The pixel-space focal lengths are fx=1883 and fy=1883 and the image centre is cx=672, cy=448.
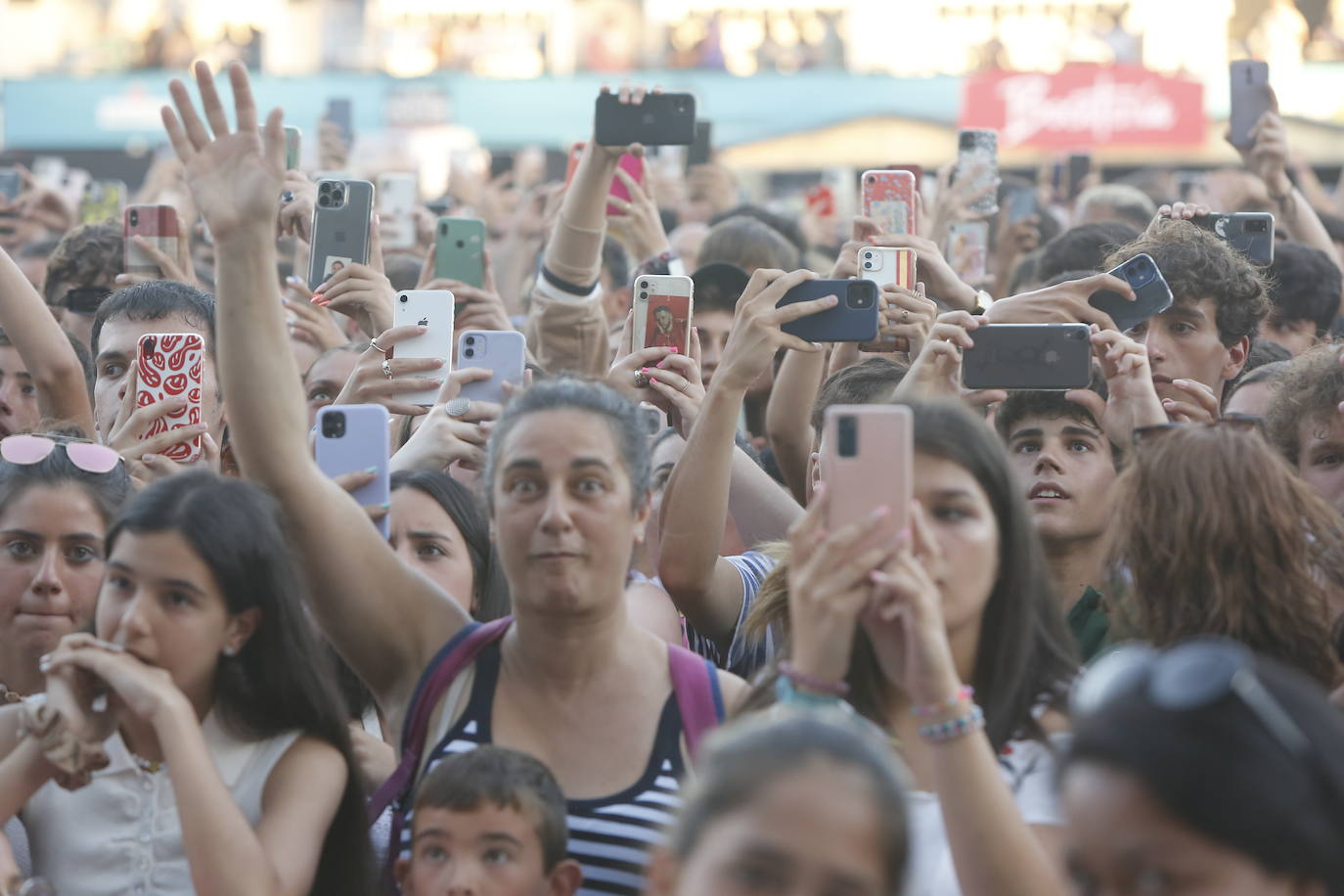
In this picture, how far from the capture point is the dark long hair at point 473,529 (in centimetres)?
347

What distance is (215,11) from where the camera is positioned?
24.1 metres

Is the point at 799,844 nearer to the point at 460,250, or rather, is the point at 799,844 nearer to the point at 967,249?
the point at 460,250

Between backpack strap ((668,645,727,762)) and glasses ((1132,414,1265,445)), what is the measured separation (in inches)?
34.6

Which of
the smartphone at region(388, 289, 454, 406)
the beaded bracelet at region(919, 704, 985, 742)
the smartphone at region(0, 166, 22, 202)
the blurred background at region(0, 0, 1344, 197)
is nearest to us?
the beaded bracelet at region(919, 704, 985, 742)

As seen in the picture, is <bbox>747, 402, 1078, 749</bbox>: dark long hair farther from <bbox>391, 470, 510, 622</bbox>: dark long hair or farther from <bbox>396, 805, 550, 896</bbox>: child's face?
<bbox>391, 470, 510, 622</bbox>: dark long hair

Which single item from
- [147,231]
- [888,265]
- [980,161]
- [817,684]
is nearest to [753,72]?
[980,161]

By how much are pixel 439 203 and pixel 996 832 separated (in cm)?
618

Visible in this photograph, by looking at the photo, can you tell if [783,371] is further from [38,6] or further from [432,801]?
[38,6]

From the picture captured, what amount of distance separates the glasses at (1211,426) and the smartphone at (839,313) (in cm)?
55

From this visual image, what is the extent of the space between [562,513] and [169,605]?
22.5 inches

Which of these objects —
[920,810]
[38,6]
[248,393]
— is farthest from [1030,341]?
[38,6]

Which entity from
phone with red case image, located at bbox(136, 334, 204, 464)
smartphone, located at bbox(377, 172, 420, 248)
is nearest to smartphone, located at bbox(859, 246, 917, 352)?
phone with red case image, located at bbox(136, 334, 204, 464)

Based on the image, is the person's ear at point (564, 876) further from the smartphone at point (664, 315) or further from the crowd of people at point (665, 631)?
the smartphone at point (664, 315)

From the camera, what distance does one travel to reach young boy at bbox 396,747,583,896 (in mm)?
2600
